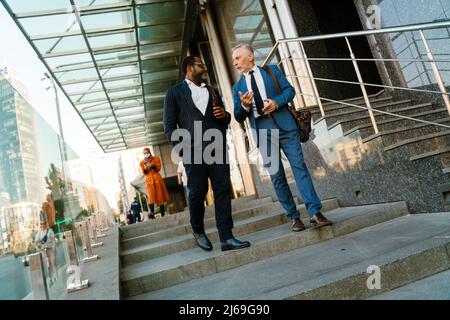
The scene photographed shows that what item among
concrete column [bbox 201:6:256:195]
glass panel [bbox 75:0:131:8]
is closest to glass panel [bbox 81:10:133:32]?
glass panel [bbox 75:0:131:8]

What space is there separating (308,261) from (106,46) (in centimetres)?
928

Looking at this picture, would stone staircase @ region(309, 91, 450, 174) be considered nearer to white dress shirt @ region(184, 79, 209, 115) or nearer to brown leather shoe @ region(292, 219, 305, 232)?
brown leather shoe @ region(292, 219, 305, 232)

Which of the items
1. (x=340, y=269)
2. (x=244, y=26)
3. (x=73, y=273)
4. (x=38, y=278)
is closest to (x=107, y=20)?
(x=244, y=26)

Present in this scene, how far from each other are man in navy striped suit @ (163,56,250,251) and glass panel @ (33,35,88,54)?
→ 7.33 m

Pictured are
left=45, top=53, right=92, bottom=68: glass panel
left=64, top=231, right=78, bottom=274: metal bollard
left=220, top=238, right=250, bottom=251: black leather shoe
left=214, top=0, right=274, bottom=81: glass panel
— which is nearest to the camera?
left=64, top=231, right=78, bottom=274: metal bollard

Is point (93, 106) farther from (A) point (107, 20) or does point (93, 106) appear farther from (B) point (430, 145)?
(B) point (430, 145)

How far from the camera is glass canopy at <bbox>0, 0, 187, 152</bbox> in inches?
314

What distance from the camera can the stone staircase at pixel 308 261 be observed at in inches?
73.6

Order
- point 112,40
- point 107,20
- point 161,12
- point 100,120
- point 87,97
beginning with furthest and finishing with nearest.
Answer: point 100,120 < point 87,97 < point 112,40 < point 161,12 < point 107,20

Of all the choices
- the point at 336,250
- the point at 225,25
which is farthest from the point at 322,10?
the point at 336,250

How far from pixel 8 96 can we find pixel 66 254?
241 centimetres

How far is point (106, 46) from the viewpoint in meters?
9.70

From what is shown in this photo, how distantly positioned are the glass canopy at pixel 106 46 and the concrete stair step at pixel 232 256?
7.20 m

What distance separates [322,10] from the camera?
259 inches
